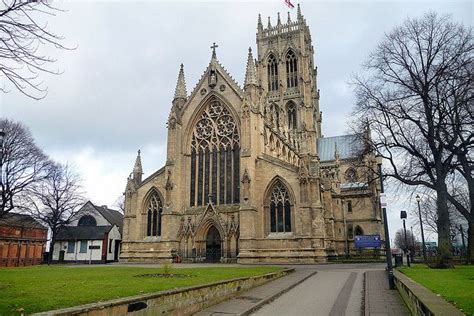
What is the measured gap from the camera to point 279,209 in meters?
34.9

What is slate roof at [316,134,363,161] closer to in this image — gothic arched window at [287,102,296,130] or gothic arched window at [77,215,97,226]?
gothic arched window at [287,102,296,130]

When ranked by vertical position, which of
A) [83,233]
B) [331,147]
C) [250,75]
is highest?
[331,147]

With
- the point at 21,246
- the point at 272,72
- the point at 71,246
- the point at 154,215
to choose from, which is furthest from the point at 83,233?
the point at 272,72

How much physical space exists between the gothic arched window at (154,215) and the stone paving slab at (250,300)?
23.4 meters

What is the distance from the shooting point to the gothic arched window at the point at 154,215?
1523 inches

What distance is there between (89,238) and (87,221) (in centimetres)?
322

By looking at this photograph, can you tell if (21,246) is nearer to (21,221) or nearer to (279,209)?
(21,221)

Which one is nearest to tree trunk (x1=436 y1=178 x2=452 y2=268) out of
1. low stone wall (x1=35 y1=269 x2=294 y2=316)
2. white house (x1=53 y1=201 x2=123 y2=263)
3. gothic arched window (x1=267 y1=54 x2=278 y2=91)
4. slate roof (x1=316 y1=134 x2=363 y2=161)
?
low stone wall (x1=35 y1=269 x2=294 y2=316)

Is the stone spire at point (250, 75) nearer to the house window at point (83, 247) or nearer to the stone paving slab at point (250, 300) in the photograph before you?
the stone paving slab at point (250, 300)

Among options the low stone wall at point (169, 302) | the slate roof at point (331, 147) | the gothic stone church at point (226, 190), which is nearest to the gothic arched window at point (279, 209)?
the gothic stone church at point (226, 190)

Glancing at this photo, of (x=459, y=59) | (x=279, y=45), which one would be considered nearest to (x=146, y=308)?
(x=459, y=59)

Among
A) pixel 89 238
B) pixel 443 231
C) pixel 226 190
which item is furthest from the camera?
pixel 89 238

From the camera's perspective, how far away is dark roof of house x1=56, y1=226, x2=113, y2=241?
47.9 m

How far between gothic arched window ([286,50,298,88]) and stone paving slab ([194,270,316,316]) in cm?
5690
